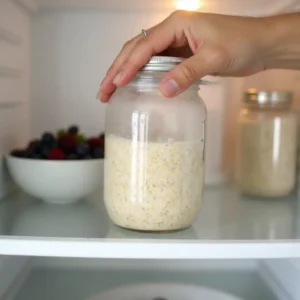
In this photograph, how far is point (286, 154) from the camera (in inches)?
37.9

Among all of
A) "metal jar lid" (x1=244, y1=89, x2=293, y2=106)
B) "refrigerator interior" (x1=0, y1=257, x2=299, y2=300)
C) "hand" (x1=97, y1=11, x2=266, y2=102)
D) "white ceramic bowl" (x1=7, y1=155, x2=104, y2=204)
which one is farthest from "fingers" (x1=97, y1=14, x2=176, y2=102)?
"refrigerator interior" (x1=0, y1=257, x2=299, y2=300)

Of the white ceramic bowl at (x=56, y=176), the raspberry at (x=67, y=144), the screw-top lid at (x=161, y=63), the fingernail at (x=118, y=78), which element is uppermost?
the screw-top lid at (x=161, y=63)

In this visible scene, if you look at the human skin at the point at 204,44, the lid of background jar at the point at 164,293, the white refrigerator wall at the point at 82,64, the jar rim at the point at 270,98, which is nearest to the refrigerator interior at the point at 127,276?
the lid of background jar at the point at 164,293

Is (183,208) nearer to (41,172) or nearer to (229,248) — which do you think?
(229,248)

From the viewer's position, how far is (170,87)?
617 mm

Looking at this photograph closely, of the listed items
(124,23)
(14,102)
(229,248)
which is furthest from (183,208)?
(124,23)

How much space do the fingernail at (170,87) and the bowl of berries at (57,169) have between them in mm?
276

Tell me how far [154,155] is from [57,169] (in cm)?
22

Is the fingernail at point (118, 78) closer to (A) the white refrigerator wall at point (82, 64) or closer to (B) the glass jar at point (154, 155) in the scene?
(B) the glass jar at point (154, 155)

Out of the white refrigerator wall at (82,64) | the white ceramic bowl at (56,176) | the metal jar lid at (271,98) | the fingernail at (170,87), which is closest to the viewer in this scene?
the fingernail at (170,87)

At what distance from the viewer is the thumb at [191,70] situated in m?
0.62

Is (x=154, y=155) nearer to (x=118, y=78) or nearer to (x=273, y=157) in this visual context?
(x=118, y=78)

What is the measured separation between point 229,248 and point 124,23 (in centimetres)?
66

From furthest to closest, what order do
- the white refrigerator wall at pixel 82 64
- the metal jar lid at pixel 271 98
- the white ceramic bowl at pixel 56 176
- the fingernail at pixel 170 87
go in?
the white refrigerator wall at pixel 82 64 < the metal jar lid at pixel 271 98 < the white ceramic bowl at pixel 56 176 < the fingernail at pixel 170 87
